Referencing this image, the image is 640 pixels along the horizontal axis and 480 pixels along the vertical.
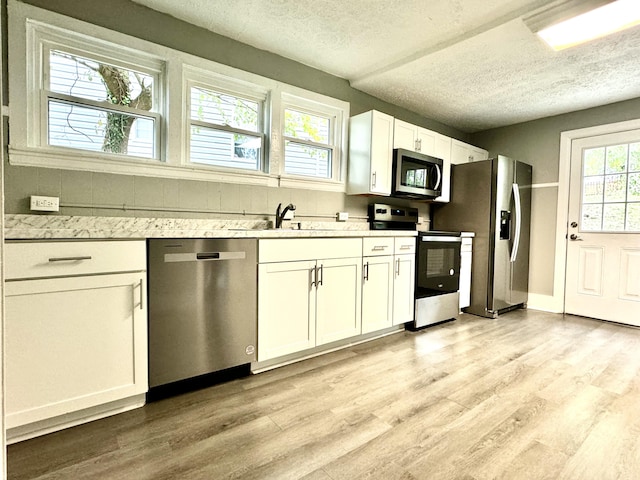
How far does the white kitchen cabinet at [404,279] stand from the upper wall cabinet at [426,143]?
1.08m

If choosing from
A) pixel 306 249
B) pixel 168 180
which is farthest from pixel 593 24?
pixel 168 180

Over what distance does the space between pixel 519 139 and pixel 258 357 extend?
4.34 m

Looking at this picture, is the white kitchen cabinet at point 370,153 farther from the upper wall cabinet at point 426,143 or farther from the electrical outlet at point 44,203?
the electrical outlet at point 44,203

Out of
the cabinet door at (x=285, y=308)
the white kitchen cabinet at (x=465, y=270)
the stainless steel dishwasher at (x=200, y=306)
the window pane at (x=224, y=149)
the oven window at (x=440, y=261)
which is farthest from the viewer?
the white kitchen cabinet at (x=465, y=270)

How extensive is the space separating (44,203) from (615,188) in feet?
16.9

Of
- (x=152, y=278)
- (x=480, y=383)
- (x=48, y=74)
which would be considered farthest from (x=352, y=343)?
(x=48, y=74)

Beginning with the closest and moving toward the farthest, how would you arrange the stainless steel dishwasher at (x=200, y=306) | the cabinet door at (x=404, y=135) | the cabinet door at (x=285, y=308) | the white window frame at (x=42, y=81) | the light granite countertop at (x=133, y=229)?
the light granite countertop at (x=133, y=229) < the stainless steel dishwasher at (x=200, y=306) < the white window frame at (x=42, y=81) < the cabinet door at (x=285, y=308) < the cabinet door at (x=404, y=135)

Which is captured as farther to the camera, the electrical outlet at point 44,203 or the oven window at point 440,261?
the oven window at point 440,261

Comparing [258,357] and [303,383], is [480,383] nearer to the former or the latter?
[303,383]

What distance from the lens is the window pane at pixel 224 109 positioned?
8.57 feet

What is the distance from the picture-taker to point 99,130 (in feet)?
7.30

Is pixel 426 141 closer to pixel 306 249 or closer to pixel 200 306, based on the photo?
pixel 306 249

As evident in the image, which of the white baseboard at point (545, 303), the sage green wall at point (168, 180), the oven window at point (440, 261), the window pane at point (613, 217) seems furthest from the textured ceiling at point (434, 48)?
the white baseboard at point (545, 303)

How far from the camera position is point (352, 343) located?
284cm
